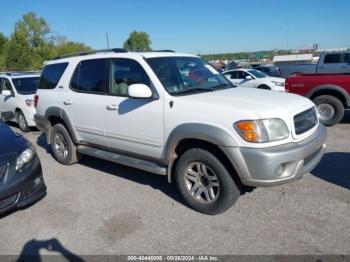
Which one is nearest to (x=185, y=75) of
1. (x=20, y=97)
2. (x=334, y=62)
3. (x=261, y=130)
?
(x=261, y=130)

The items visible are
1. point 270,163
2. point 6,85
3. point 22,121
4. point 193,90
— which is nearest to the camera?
point 270,163

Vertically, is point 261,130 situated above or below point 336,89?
above

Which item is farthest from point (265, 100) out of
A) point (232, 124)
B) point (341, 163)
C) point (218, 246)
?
point (341, 163)

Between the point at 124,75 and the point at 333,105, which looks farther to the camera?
the point at 333,105

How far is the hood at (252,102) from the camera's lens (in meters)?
3.50

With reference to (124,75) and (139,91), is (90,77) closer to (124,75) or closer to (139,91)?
(124,75)

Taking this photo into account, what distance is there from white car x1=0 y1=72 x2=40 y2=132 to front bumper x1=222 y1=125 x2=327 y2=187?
23.8 ft

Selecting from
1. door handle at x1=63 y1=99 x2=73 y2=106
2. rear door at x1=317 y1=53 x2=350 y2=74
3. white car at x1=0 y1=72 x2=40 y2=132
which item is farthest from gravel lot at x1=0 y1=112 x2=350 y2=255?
rear door at x1=317 y1=53 x2=350 y2=74

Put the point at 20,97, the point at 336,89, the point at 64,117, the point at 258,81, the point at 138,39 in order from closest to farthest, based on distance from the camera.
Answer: the point at 64,117, the point at 336,89, the point at 20,97, the point at 258,81, the point at 138,39

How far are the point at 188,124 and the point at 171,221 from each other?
3.78 ft

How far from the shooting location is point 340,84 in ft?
25.9

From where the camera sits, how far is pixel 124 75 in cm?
468

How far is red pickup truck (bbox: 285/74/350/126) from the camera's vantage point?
7879mm

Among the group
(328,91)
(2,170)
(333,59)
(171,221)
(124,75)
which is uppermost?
(124,75)
